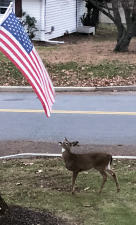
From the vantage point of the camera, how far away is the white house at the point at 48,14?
23.3 meters

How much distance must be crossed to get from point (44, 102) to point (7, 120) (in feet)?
18.6

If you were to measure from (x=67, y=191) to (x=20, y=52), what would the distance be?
2.33 metres

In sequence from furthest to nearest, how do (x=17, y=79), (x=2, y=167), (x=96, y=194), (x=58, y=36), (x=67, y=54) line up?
(x=58, y=36) → (x=67, y=54) → (x=17, y=79) → (x=2, y=167) → (x=96, y=194)

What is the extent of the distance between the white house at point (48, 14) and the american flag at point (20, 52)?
1925 centimetres

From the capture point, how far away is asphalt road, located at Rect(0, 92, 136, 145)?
342 inches

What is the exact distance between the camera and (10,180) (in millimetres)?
6082

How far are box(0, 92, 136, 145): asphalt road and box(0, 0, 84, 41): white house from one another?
37.7 feet

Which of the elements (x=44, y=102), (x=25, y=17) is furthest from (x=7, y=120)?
(x=25, y=17)

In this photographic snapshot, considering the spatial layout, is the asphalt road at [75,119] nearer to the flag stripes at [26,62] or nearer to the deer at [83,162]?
the deer at [83,162]

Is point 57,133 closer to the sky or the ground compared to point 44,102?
closer to the ground

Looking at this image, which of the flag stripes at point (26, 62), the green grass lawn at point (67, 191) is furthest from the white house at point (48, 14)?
the flag stripes at point (26, 62)

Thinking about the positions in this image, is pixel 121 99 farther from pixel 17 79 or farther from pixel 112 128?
pixel 17 79

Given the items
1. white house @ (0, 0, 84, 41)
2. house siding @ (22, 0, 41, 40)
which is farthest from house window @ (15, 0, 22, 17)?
house siding @ (22, 0, 41, 40)

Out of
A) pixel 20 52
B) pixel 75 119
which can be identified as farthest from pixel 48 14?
pixel 20 52
